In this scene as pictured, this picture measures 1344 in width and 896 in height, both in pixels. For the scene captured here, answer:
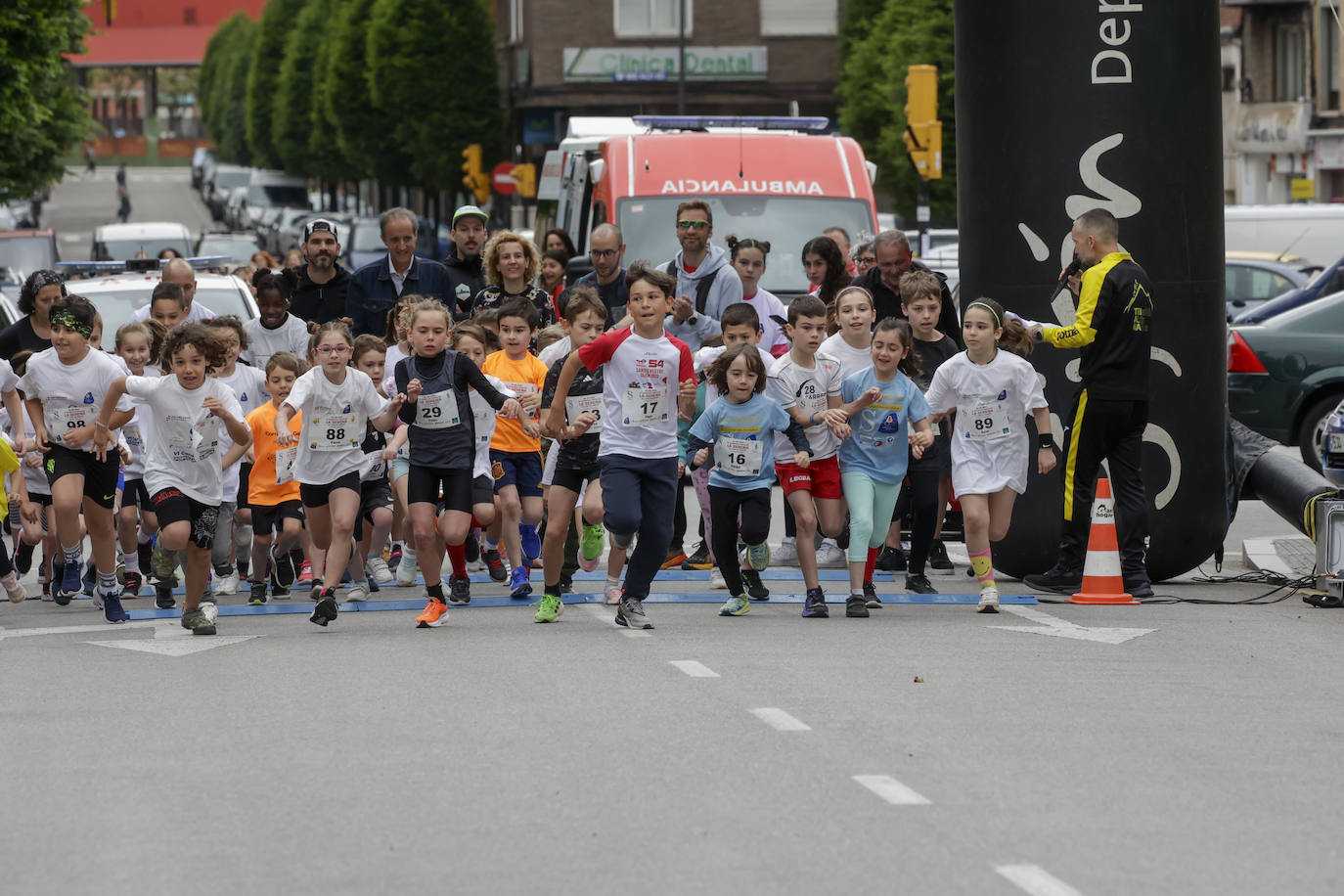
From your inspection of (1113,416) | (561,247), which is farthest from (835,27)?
(1113,416)

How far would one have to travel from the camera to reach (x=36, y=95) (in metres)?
35.8

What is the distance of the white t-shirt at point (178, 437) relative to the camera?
11.1 meters

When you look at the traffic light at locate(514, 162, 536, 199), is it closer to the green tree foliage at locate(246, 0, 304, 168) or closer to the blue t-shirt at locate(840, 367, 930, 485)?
the blue t-shirt at locate(840, 367, 930, 485)

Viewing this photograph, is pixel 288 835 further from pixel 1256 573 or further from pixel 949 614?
pixel 1256 573

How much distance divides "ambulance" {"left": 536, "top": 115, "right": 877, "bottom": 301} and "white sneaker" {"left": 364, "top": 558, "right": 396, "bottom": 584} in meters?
6.26

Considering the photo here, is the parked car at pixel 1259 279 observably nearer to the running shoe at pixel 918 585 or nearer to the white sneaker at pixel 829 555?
the white sneaker at pixel 829 555

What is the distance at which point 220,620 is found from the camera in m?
11.6

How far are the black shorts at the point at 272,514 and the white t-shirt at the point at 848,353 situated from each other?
9.48 ft

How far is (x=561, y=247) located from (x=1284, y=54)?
4215 centimetres

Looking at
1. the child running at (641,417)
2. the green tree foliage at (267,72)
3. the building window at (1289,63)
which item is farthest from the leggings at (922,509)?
the green tree foliage at (267,72)

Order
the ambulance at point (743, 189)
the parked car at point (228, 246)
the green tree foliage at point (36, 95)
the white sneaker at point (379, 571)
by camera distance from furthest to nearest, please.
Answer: the parked car at point (228, 246) < the green tree foliage at point (36, 95) < the ambulance at point (743, 189) < the white sneaker at point (379, 571)

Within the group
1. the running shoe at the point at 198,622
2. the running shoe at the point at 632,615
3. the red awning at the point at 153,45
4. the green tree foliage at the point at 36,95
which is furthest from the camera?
the red awning at the point at 153,45

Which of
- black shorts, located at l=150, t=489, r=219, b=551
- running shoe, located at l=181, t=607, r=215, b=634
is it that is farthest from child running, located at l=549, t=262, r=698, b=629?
running shoe, located at l=181, t=607, r=215, b=634

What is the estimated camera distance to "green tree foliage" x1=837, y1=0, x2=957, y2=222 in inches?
1855
